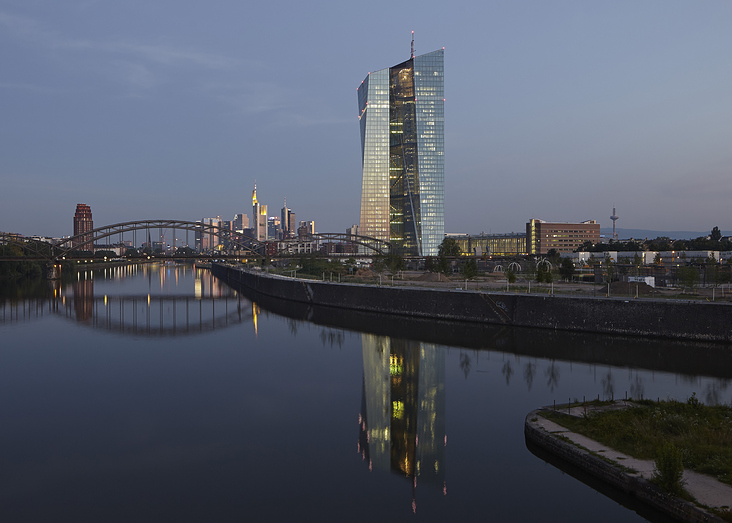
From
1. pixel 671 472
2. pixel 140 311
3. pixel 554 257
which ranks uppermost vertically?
pixel 554 257

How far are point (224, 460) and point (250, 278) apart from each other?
7967cm

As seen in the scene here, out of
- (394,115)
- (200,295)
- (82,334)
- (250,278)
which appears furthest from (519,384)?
(394,115)

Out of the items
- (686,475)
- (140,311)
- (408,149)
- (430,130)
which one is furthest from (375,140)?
(686,475)

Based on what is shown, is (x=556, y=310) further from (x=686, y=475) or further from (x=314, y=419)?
(x=686, y=475)

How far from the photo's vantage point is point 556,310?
3672 cm

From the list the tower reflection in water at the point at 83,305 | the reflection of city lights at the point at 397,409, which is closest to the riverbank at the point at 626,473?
the reflection of city lights at the point at 397,409

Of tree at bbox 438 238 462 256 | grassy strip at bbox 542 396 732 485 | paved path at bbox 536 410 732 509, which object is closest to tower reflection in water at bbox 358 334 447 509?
paved path at bbox 536 410 732 509

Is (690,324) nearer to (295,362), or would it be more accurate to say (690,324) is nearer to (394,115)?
(295,362)

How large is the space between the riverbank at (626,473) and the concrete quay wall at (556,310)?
20060 millimetres

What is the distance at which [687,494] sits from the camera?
33.8 ft

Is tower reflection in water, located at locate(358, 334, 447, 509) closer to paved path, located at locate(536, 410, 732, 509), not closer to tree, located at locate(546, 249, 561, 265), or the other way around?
paved path, located at locate(536, 410, 732, 509)

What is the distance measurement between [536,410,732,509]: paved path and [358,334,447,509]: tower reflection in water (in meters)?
3.80

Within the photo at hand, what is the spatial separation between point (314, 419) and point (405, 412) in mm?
3770

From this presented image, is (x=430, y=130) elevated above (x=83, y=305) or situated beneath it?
elevated above
